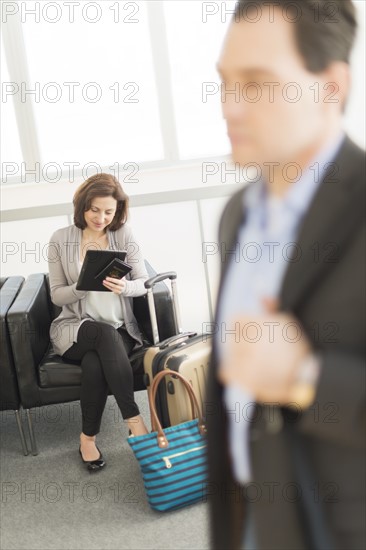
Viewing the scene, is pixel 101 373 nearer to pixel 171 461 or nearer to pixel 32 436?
pixel 32 436

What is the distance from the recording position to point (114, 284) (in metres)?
2.79

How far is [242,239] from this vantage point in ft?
1.94

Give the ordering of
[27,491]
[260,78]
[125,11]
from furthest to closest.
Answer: [125,11]
[27,491]
[260,78]

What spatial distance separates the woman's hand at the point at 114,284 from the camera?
2.78 metres

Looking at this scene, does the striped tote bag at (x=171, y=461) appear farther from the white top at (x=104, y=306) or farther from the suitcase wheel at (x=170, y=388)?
the white top at (x=104, y=306)

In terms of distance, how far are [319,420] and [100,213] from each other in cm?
240

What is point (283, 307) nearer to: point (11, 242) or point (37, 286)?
point (37, 286)

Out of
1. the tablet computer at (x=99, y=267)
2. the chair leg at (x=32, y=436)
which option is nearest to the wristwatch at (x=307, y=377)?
the tablet computer at (x=99, y=267)

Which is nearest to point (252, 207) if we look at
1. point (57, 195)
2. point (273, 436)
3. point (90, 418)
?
point (273, 436)

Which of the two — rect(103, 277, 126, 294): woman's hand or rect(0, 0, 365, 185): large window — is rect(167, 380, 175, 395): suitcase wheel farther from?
rect(0, 0, 365, 185): large window

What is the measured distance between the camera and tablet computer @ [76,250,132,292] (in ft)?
8.96

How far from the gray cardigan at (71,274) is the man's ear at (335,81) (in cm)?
239

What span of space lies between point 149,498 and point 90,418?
47cm

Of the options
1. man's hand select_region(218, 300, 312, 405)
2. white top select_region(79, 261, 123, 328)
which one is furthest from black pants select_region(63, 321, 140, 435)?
man's hand select_region(218, 300, 312, 405)
